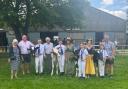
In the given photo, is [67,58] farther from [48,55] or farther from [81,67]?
[81,67]

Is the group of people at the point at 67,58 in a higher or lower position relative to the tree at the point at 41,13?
lower

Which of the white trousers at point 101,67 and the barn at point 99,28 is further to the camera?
the barn at point 99,28

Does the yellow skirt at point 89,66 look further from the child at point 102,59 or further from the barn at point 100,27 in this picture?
the barn at point 100,27

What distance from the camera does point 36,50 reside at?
19406 mm

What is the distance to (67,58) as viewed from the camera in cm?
1916

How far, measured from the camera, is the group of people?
18.3 meters

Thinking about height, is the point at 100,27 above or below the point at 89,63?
above

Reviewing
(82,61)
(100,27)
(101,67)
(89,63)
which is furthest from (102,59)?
(100,27)

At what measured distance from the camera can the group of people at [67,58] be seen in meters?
18.3

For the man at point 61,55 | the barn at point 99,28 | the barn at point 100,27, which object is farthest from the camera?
the barn at point 100,27

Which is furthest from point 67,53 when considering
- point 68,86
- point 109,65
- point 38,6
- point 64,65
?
point 38,6

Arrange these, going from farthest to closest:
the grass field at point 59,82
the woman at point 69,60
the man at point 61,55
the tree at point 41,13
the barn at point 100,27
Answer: the barn at point 100,27 → the tree at point 41,13 → the man at point 61,55 → the woman at point 69,60 → the grass field at point 59,82

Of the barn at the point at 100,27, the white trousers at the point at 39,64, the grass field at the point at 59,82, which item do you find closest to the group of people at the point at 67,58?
the white trousers at the point at 39,64

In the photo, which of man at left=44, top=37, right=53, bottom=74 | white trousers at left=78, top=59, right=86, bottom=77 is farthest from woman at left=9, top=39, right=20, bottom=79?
white trousers at left=78, top=59, right=86, bottom=77
